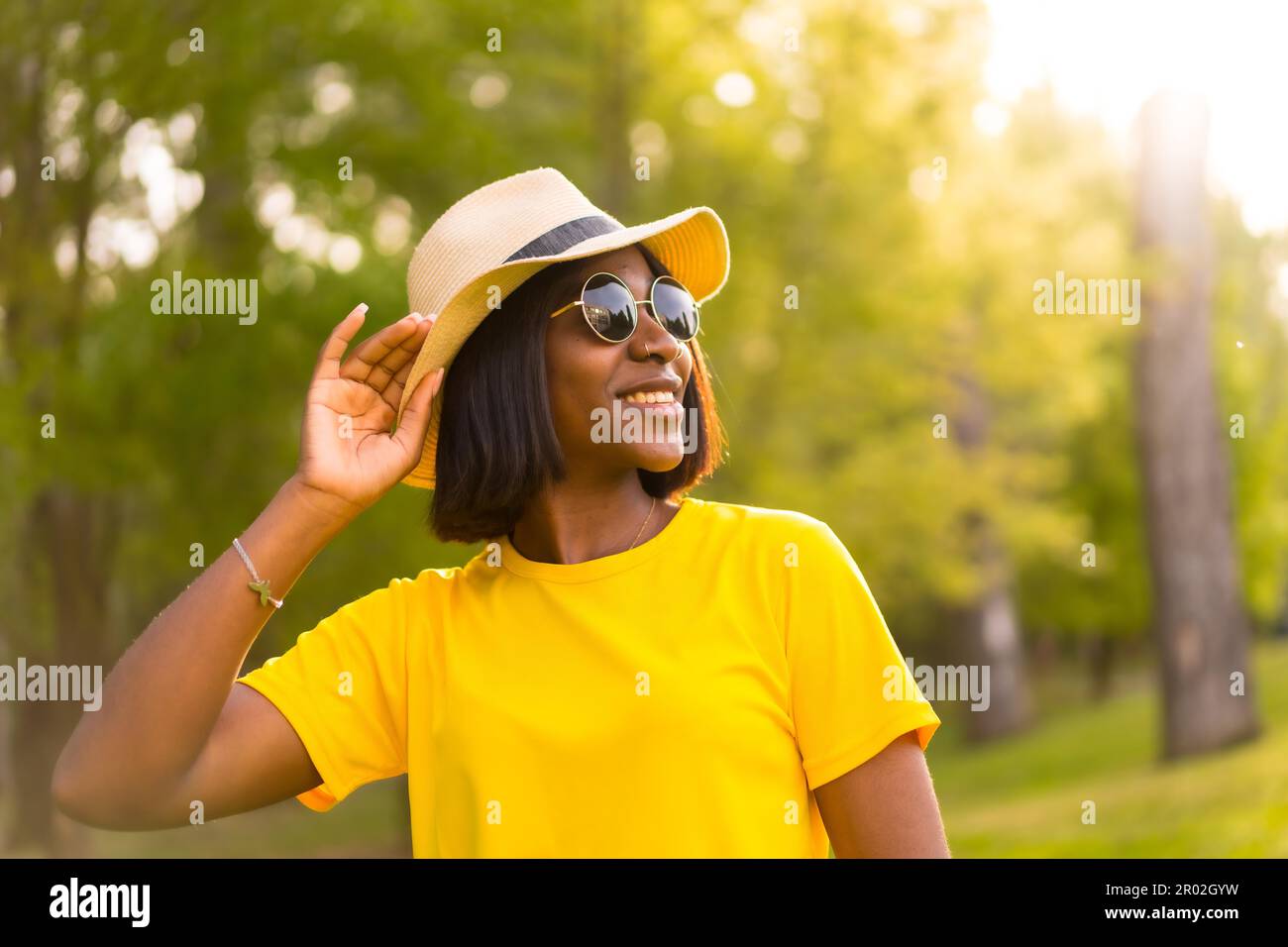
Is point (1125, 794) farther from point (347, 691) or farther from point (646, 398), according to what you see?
point (347, 691)

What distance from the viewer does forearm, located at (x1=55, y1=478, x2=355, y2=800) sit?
211cm

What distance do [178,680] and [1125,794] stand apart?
38.2ft

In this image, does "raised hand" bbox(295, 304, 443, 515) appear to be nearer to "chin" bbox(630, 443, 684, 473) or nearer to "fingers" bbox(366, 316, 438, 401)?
"fingers" bbox(366, 316, 438, 401)

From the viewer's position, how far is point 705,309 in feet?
36.1

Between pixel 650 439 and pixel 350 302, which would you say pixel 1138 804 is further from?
pixel 650 439

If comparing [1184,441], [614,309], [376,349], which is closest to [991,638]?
[1184,441]

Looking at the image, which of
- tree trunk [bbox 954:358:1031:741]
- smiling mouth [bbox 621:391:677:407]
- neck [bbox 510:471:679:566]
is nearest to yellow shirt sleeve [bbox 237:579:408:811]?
neck [bbox 510:471:679:566]

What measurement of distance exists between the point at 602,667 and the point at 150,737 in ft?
2.27

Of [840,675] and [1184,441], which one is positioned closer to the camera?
[840,675]

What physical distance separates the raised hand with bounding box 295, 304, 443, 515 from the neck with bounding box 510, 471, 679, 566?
0.25 m

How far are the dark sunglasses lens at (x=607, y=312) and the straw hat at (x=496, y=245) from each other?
70mm

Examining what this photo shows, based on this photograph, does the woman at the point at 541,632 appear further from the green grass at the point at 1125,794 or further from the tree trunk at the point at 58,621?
the tree trunk at the point at 58,621
